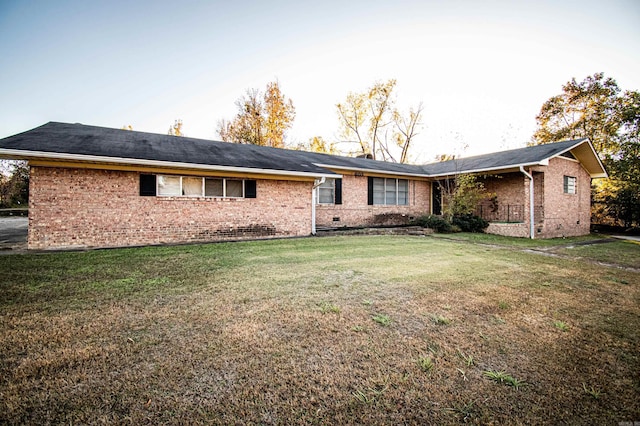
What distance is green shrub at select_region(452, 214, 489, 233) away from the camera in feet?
44.3

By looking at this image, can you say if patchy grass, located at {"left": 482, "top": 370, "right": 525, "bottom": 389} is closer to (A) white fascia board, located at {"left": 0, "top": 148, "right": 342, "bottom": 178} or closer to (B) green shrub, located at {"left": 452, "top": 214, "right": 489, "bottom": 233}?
(A) white fascia board, located at {"left": 0, "top": 148, "right": 342, "bottom": 178}

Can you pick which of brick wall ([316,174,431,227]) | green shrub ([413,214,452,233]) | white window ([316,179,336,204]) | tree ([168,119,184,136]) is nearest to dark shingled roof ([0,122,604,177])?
white window ([316,179,336,204])

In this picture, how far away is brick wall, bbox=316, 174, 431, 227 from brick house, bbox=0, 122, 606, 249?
5cm

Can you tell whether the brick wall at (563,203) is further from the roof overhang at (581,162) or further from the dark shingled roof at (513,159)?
the dark shingled roof at (513,159)

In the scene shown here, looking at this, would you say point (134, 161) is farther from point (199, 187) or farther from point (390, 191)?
point (390, 191)

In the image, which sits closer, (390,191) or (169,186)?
(169,186)

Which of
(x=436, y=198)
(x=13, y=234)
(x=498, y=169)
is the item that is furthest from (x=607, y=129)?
(x=13, y=234)

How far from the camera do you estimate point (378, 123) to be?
100 feet

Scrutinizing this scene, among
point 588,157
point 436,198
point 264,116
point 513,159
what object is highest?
point 264,116

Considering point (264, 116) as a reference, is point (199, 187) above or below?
below

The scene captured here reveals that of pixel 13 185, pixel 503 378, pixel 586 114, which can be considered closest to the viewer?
pixel 503 378

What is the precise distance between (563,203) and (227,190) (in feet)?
51.6

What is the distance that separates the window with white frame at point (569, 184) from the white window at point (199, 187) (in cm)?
1562

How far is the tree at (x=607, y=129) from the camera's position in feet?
53.4
